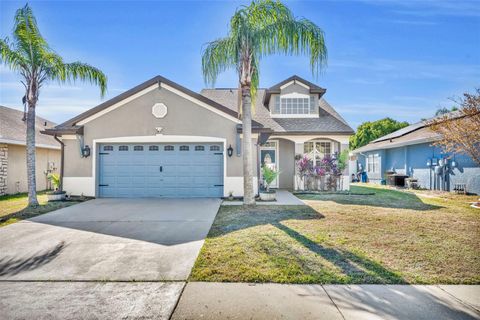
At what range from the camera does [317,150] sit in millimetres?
14516

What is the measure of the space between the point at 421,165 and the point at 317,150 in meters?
7.36

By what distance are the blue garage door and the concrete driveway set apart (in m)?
2.32

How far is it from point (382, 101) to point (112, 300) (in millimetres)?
26595

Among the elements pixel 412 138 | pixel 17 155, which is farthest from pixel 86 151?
pixel 412 138

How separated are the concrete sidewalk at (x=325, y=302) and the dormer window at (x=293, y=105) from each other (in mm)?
12398

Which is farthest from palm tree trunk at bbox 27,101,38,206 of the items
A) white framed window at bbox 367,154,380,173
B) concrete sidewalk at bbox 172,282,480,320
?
white framed window at bbox 367,154,380,173

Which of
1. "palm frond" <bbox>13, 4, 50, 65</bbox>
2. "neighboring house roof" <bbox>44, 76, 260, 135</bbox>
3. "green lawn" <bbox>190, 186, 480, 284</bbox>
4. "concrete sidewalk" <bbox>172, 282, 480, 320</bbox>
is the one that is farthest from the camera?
"neighboring house roof" <bbox>44, 76, 260, 135</bbox>

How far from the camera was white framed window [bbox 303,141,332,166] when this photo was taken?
47.5ft

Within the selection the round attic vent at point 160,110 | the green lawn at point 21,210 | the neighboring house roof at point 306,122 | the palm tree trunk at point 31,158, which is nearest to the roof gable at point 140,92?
the round attic vent at point 160,110

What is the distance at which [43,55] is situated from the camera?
9359 mm

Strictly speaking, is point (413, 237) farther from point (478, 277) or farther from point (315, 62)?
point (315, 62)

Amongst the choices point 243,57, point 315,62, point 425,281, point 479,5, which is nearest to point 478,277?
point 425,281

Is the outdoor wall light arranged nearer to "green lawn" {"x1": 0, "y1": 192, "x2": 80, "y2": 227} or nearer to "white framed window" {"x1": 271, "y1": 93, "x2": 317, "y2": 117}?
"green lawn" {"x1": 0, "y1": 192, "x2": 80, "y2": 227}

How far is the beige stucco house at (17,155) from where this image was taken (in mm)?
12477
